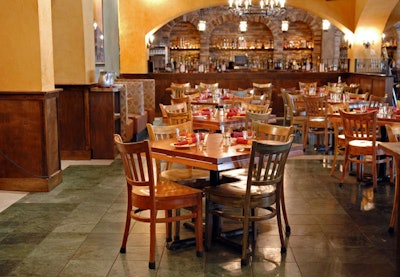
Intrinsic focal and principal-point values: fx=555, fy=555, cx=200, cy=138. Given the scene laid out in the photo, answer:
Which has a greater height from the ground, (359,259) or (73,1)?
(73,1)

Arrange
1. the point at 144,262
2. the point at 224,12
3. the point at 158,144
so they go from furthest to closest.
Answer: the point at 224,12 → the point at 158,144 → the point at 144,262

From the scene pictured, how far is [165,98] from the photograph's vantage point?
50.5 feet

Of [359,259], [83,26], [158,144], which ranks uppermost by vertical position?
[83,26]

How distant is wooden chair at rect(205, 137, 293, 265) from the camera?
4121 mm

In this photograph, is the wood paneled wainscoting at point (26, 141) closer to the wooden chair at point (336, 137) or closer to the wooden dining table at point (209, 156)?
the wooden dining table at point (209, 156)

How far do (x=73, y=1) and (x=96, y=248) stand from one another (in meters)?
5.02

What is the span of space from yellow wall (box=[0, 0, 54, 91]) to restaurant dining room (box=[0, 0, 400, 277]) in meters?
0.02

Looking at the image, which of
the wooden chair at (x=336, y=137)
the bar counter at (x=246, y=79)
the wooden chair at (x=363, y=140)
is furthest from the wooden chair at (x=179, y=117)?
the bar counter at (x=246, y=79)

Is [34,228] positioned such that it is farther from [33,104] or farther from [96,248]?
[33,104]

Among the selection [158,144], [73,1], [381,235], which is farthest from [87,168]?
[381,235]

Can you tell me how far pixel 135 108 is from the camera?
36.4 feet

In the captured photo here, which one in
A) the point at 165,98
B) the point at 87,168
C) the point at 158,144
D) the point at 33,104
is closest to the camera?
the point at 158,144

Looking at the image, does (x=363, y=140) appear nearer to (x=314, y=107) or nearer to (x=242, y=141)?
(x=242, y=141)

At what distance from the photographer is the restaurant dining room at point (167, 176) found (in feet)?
13.9
